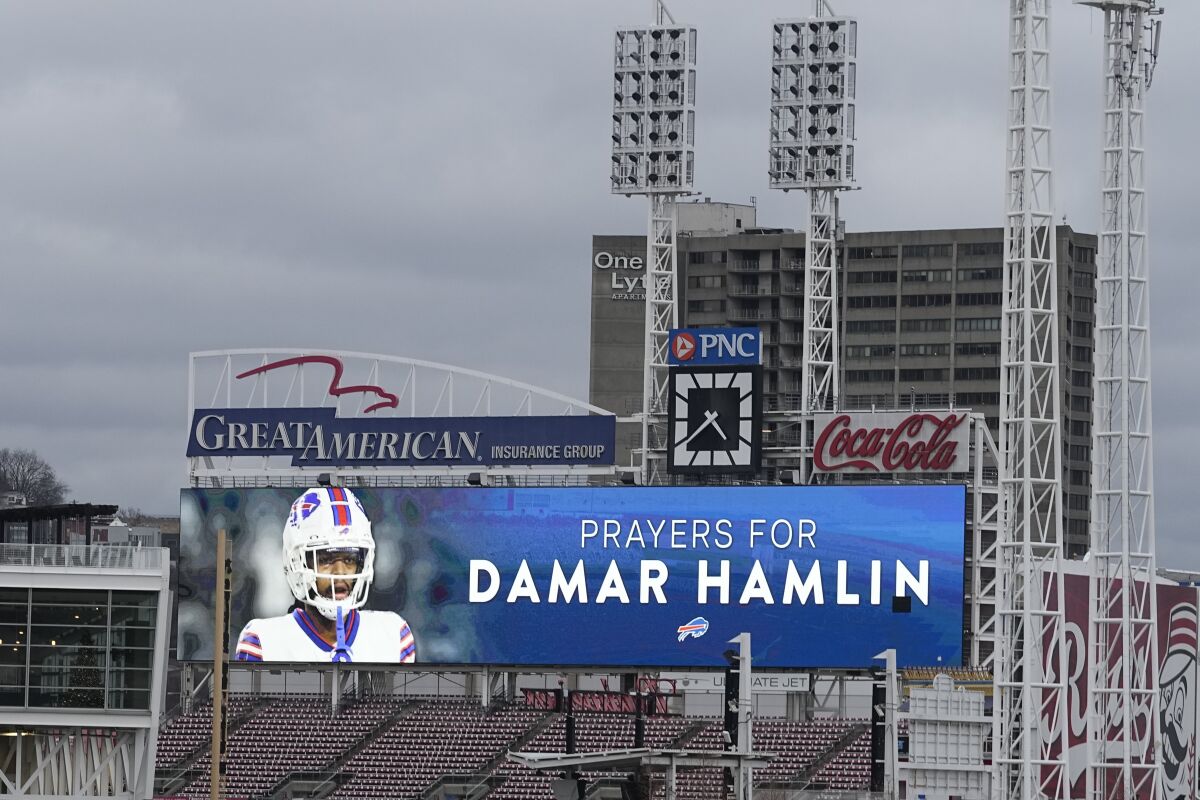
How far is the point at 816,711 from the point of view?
95.9m

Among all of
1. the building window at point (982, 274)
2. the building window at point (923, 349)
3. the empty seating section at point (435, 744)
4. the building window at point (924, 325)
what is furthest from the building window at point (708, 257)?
the empty seating section at point (435, 744)

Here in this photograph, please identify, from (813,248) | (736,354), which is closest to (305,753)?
(736,354)

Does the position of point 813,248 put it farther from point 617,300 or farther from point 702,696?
point 617,300

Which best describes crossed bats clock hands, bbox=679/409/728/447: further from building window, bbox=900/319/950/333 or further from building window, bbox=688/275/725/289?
building window, bbox=688/275/725/289

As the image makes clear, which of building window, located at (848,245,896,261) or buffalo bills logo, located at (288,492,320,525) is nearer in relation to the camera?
buffalo bills logo, located at (288,492,320,525)

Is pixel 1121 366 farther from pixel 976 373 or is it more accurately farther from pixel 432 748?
pixel 976 373

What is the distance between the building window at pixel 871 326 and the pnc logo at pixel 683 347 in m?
79.1

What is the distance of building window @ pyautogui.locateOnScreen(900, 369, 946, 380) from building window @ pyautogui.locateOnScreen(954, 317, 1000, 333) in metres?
3.41

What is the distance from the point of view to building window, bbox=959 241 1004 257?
166 m

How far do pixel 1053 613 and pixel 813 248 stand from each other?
37601 millimetres

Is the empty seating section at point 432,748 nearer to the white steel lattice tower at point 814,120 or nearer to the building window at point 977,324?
the white steel lattice tower at point 814,120

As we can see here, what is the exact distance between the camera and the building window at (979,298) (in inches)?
6580

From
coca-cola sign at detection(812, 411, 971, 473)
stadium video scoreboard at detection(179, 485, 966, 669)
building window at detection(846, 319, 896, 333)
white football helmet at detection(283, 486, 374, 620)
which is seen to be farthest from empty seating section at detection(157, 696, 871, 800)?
building window at detection(846, 319, 896, 333)

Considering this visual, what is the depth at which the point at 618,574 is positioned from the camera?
310 ft
